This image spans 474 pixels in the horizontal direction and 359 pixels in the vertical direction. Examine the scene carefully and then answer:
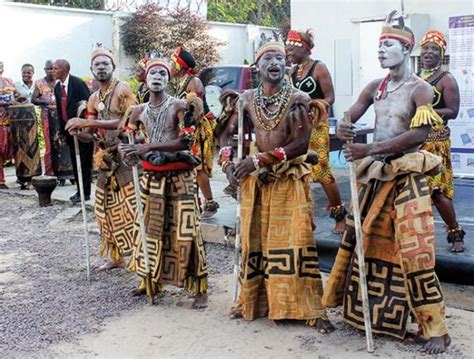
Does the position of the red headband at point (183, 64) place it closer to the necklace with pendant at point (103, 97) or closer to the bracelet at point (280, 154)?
the necklace with pendant at point (103, 97)

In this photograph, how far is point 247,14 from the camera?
94.1ft

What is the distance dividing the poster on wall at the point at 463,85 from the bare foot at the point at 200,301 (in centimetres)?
526

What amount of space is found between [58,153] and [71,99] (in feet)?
6.38

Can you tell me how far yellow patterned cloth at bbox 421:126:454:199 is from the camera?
565 cm

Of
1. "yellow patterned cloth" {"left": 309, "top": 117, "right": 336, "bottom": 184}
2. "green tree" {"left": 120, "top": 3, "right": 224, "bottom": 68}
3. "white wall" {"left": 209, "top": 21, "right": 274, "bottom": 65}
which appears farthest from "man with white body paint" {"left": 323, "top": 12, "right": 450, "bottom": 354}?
"white wall" {"left": 209, "top": 21, "right": 274, "bottom": 65}

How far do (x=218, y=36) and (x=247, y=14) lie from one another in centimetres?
895

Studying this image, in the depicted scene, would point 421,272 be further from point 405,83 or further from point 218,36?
point 218,36

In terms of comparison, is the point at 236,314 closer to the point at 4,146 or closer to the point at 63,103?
the point at 63,103

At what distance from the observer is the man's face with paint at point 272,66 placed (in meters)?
4.60

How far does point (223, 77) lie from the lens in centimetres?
1521

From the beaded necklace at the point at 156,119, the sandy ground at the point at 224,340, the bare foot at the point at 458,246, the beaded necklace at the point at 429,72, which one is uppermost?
the beaded necklace at the point at 429,72

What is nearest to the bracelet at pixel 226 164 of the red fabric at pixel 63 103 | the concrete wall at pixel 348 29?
the red fabric at pixel 63 103

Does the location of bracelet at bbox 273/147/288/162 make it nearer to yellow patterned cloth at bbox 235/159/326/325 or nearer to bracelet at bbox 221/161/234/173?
yellow patterned cloth at bbox 235/159/326/325

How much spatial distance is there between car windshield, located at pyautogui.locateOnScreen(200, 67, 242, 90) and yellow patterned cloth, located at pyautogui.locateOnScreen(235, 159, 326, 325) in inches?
402
